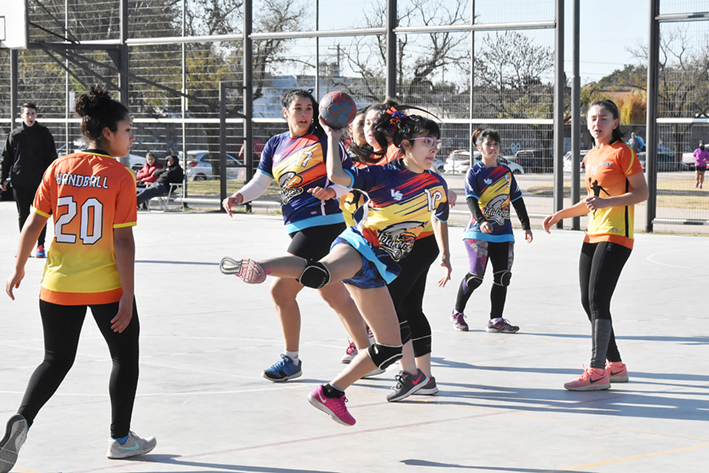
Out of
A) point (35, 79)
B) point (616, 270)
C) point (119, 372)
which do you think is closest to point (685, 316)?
point (616, 270)

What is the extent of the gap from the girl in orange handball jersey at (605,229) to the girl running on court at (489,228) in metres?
2.04

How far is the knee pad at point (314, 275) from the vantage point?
4.91 meters

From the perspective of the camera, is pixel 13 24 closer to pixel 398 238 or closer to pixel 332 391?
pixel 398 238

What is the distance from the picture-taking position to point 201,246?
49.2ft

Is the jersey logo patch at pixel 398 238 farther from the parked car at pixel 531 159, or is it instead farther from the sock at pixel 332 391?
the parked car at pixel 531 159

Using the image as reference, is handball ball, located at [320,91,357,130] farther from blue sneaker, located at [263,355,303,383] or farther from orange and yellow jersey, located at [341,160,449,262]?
blue sneaker, located at [263,355,303,383]

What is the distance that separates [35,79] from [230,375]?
24.0 meters

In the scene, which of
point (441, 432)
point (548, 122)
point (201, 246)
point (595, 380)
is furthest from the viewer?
point (548, 122)

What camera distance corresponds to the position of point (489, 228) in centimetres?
838

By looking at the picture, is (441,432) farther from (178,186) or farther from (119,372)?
(178,186)

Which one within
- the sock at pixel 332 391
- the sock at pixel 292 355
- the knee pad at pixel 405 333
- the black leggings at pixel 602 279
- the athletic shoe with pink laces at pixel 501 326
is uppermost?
the black leggings at pixel 602 279

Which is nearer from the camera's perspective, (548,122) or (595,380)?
(595,380)

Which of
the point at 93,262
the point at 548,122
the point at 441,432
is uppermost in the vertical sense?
the point at 548,122

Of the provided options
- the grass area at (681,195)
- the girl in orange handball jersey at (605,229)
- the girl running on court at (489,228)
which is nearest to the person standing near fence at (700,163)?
the grass area at (681,195)
